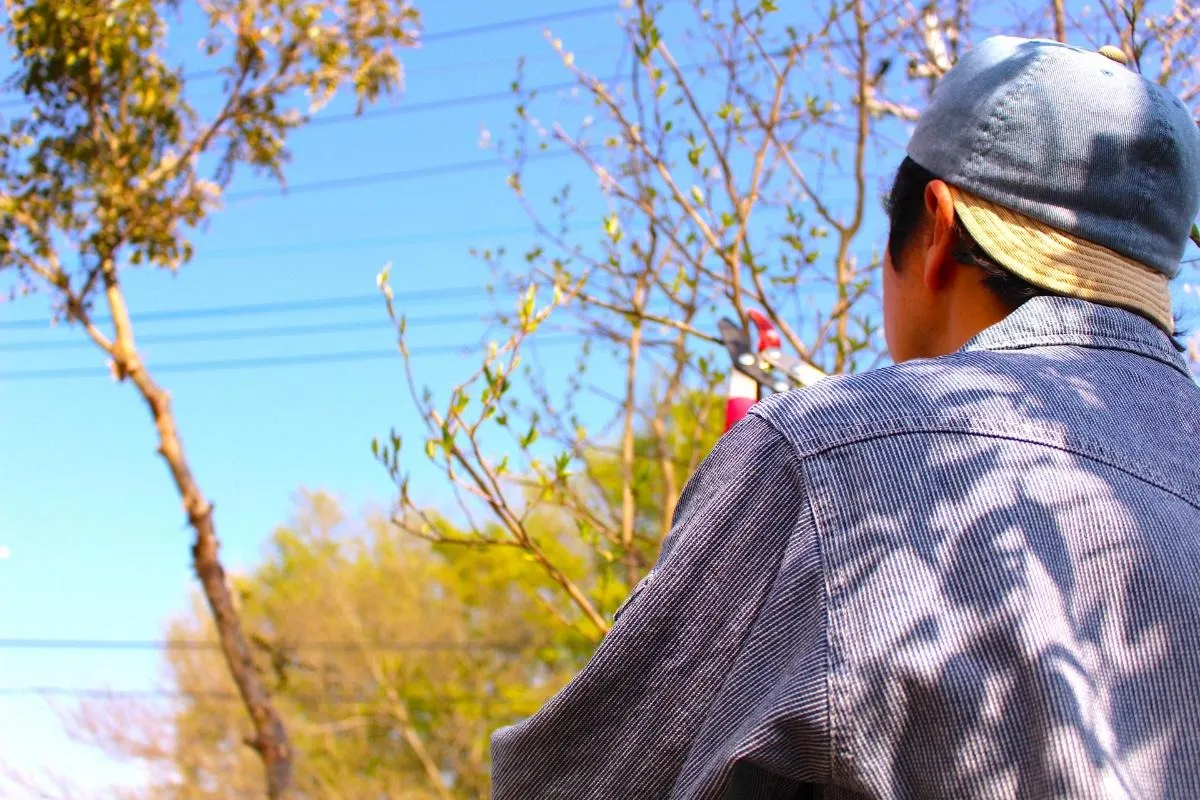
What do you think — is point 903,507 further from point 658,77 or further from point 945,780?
point 658,77

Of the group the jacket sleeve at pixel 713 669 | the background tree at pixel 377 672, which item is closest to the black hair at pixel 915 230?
the jacket sleeve at pixel 713 669

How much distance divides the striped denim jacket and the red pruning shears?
5.47ft

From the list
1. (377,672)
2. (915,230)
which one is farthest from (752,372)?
(377,672)

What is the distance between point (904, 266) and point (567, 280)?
253 centimetres

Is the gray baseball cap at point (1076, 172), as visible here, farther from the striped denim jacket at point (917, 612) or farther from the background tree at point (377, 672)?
the background tree at point (377, 672)

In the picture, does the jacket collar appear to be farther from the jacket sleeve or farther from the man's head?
the jacket sleeve

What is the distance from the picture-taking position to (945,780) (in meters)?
0.77

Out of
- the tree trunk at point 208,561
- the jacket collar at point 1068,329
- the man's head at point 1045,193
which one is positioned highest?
the tree trunk at point 208,561

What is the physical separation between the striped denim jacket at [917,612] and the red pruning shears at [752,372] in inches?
65.6

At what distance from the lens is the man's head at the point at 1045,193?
1056 millimetres

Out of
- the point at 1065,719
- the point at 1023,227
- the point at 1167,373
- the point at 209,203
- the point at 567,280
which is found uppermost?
the point at 209,203

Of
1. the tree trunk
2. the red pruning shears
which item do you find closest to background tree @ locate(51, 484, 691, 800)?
the tree trunk

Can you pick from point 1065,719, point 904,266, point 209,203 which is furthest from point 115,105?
point 1065,719

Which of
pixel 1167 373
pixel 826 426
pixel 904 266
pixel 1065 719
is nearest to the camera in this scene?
pixel 1065 719
